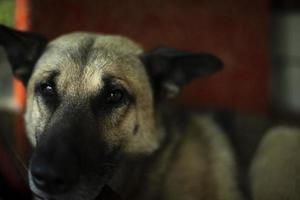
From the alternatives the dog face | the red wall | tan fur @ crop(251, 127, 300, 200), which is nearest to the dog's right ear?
the dog face

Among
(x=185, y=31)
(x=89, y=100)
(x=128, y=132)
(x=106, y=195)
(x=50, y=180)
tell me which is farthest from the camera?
(x=185, y=31)

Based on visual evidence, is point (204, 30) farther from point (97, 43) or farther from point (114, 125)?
point (114, 125)

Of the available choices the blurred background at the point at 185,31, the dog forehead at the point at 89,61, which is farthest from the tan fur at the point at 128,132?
the blurred background at the point at 185,31

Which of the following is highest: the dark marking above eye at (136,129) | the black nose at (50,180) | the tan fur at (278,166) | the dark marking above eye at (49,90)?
the dark marking above eye at (49,90)

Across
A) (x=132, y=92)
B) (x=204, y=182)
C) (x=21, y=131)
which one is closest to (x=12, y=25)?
(x=21, y=131)

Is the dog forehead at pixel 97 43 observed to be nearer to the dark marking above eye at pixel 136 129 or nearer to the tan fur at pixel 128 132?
the tan fur at pixel 128 132

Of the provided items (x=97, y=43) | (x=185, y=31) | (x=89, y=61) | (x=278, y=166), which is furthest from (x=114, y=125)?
(x=185, y=31)

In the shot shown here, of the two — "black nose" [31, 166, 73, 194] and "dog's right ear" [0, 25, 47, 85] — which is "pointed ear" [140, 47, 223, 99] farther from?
"black nose" [31, 166, 73, 194]

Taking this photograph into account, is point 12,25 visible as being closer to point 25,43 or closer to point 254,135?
point 25,43

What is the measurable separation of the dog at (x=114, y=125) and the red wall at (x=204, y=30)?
370 millimetres

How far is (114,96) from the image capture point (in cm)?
216

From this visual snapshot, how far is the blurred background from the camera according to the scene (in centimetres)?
266

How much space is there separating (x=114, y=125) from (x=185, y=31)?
1.06 meters

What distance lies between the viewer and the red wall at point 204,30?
2791 millimetres
